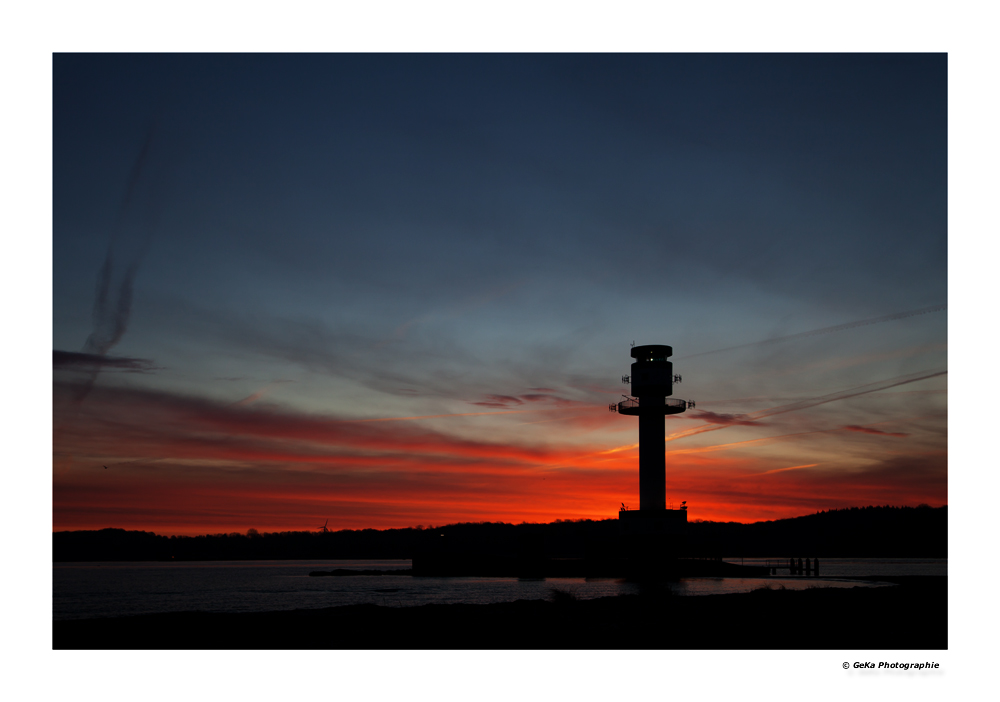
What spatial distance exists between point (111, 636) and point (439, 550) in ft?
213

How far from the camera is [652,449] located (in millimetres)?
61938

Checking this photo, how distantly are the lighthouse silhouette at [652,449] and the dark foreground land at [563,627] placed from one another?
22.5m

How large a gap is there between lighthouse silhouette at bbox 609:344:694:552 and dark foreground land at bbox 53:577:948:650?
22.5 meters

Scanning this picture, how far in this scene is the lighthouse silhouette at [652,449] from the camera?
6125 centimetres

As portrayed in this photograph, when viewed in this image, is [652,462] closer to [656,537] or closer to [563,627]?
[656,537]

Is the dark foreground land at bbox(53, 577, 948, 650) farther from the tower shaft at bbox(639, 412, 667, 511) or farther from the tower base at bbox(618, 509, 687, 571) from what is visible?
the tower shaft at bbox(639, 412, 667, 511)

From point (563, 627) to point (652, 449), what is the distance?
34659mm

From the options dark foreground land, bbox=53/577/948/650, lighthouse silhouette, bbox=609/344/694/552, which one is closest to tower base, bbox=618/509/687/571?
lighthouse silhouette, bbox=609/344/694/552

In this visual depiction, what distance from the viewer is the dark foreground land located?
2520 centimetres

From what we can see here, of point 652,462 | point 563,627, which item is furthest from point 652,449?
point 563,627
